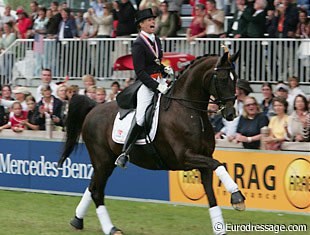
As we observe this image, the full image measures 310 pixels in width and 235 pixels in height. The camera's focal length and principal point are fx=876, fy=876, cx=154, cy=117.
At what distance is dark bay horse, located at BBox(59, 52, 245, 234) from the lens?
11000 mm

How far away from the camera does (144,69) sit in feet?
39.3

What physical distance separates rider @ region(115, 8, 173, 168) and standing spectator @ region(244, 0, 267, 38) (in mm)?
6745

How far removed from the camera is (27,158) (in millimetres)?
17156

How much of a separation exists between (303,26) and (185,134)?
25.1ft

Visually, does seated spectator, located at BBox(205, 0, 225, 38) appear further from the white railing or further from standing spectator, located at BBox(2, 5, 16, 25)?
standing spectator, located at BBox(2, 5, 16, 25)

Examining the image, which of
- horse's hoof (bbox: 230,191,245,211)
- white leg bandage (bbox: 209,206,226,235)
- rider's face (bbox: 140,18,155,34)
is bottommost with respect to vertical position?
white leg bandage (bbox: 209,206,226,235)

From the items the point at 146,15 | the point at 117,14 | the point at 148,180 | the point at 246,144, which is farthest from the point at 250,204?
the point at 117,14

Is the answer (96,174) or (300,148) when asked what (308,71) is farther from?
(96,174)

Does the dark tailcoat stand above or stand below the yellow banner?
above

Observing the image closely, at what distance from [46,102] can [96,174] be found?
218 inches

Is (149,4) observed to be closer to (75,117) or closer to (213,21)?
(213,21)

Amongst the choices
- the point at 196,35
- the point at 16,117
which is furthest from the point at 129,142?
the point at 196,35

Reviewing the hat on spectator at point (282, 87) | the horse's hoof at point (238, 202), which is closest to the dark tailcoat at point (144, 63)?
the horse's hoof at point (238, 202)

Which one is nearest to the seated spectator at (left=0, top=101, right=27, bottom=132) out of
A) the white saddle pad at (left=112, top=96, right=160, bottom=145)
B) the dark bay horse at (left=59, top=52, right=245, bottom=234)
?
the dark bay horse at (left=59, top=52, right=245, bottom=234)
